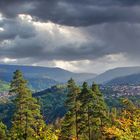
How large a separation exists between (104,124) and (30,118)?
24288 millimetres

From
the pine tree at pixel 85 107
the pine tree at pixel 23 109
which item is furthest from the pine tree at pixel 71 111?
the pine tree at pixel 23 109

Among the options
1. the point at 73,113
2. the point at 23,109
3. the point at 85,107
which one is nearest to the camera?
the point at 23,109

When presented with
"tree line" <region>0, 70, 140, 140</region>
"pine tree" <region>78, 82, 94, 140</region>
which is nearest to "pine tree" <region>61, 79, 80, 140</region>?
"tree line" <region>0, 70, 140, 140</region>

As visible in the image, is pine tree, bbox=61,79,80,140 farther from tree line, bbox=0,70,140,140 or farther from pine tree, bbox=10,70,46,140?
pine tree, bbox=10,70,46,140

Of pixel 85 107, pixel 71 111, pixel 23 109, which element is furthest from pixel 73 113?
pixel 23 109

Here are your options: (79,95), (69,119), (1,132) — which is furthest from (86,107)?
(1,132)

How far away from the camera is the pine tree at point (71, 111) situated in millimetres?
77750

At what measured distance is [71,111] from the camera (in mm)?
79750

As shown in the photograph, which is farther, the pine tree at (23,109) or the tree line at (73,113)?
the pine tree at (23,109)

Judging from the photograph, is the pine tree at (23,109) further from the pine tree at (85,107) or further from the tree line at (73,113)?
the pine tree at (85,107)

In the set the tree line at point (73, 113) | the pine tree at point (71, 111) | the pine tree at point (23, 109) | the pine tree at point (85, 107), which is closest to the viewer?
the tree line at point (73, 113)

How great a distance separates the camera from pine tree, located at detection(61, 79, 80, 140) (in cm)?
7775

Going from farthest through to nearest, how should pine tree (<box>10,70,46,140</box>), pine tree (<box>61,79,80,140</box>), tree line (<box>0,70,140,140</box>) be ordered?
pine tree (<box>61,79,80,140</box>), pine tree (<box>10,70,46,140</box>), tree line (<box>0,70,140,140</box>)

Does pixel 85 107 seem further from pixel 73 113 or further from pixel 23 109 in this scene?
pixel 23 109
